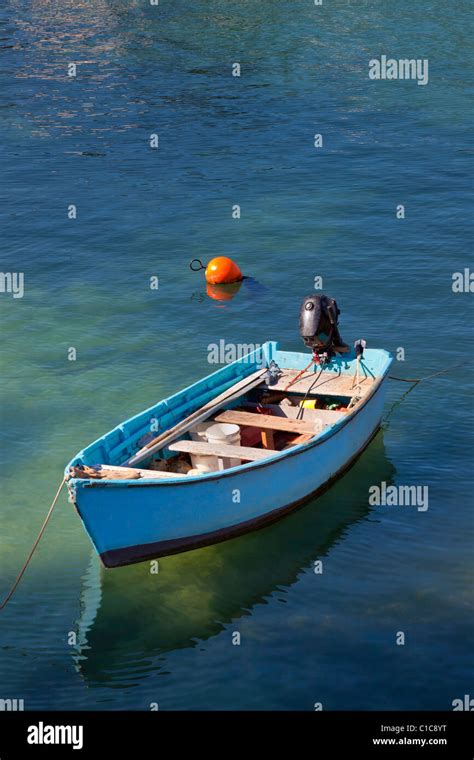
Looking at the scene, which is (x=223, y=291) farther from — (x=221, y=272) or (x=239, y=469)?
(x=239, y=469)

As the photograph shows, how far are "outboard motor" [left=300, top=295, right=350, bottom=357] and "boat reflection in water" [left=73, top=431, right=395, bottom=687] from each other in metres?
2.94

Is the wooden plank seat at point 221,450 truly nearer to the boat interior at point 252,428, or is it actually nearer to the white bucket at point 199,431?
the boat interior at point 252,428

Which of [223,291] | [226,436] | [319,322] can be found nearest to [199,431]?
[226,436]

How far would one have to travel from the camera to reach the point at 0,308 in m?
26.3

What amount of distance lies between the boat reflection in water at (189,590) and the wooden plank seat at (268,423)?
3.85 feet

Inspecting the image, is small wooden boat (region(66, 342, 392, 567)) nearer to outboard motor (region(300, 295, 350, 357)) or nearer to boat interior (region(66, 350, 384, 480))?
boat interior (region(66, 350, 384, 480))

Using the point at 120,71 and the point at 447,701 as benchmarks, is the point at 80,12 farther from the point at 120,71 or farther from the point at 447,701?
the point at 447,701

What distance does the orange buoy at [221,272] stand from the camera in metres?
27.2

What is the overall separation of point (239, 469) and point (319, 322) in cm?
432

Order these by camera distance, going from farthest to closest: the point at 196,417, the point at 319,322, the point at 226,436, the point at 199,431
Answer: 1. the point at 319,322
2. the point at 199,431
3. the point at 196,417
4. the point at 226,436

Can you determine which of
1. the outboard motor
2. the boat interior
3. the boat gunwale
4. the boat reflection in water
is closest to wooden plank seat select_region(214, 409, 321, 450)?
the boat interior

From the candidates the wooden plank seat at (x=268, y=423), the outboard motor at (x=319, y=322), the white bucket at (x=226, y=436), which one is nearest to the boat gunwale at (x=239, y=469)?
the wooden plank seat at (x=268, y=423)

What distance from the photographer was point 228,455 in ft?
56.3

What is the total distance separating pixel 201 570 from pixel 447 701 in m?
4.22
